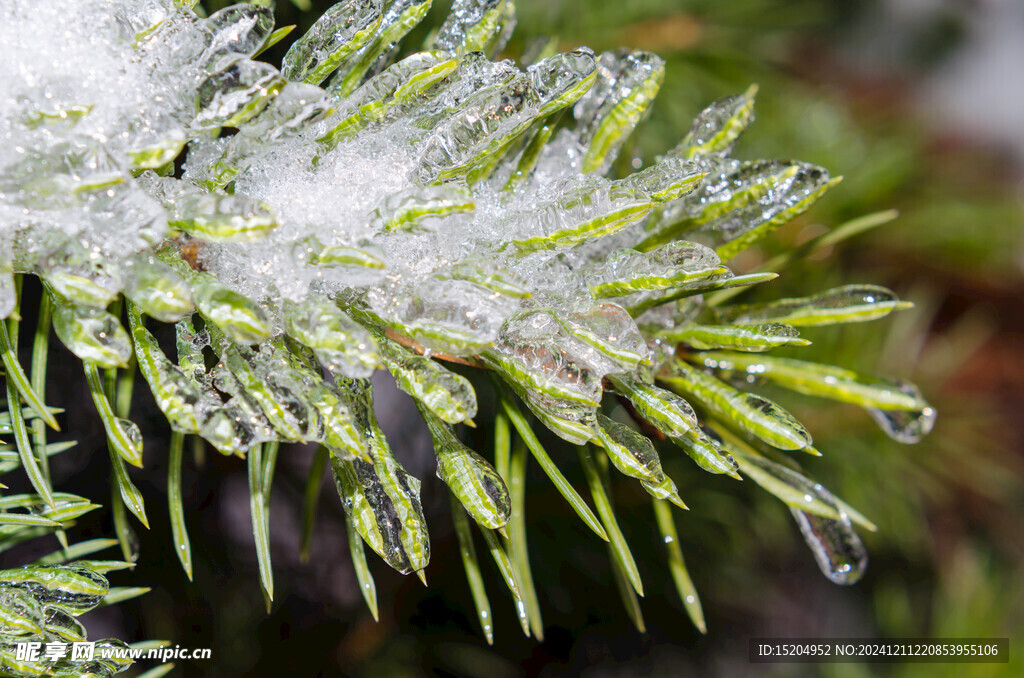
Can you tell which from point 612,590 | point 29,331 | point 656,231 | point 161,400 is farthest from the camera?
point 612,590

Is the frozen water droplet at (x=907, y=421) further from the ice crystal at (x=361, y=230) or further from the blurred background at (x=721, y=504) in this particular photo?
the blurred background at (x=721, y=504)

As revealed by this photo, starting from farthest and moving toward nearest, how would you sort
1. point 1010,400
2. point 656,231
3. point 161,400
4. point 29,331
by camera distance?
point 1010,400, point 29,331, point 656,231, point 161,400

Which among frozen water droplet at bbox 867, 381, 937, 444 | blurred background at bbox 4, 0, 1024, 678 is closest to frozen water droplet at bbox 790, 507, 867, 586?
frozen water droplet at bbox 867, 381, 937, 444

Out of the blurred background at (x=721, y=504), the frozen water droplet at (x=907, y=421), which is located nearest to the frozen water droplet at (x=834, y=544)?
the frozen water droplet at (x=907, y=421)

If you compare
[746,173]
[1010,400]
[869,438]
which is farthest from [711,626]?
[746,173]

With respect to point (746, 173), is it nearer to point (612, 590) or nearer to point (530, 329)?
point (530, 329)

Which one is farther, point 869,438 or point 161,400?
point 869,438
